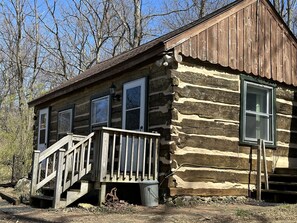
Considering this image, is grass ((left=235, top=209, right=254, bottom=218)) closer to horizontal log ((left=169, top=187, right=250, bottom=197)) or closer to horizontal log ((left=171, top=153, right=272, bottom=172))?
horizontal log ((left=169, top=187, right=250, bottom=197))

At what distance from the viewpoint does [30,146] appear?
62.1ft

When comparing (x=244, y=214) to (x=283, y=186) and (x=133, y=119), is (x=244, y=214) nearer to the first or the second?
(x=283, y=186)

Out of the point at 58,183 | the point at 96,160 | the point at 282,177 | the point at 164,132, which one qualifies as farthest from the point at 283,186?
the point at 58,183

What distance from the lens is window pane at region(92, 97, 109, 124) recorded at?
36.3 ft

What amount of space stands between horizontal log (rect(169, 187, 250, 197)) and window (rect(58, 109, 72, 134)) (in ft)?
19.2

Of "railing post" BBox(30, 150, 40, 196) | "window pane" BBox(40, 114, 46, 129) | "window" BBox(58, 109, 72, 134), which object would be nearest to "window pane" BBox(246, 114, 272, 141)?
"railing post" BBox(30, 150, 40, 196)

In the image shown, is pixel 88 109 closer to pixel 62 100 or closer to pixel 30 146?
pixel 62 100

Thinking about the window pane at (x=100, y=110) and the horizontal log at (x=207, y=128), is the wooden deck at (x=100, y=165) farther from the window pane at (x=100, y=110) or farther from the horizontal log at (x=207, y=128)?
the window pane at (x=100, y=110)

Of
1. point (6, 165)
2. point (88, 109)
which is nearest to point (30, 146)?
point (6, 165)

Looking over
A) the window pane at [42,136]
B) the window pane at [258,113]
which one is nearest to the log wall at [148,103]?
the window pane at [42,136]

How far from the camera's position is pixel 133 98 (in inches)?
386

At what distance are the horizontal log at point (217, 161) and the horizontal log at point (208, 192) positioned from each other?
0.51 meters

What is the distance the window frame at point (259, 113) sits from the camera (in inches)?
376

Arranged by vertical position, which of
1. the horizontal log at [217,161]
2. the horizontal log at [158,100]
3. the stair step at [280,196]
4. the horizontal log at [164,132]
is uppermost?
the horizontal log at [158,100]
